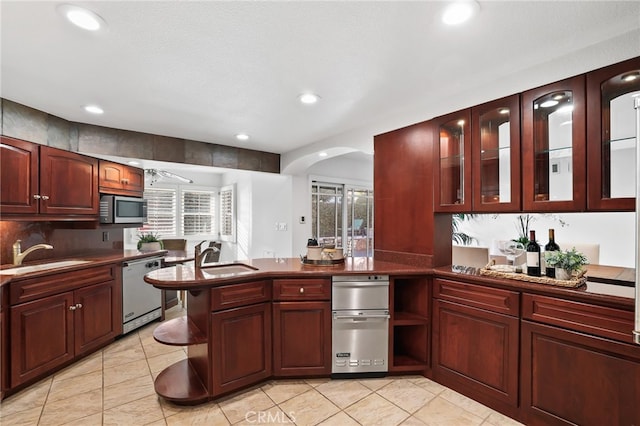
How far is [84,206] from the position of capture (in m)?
3.16

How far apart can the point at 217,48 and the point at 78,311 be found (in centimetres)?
265

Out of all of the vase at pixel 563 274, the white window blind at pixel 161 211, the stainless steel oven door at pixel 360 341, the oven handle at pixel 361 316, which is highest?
the white window blind at pixel 161 211

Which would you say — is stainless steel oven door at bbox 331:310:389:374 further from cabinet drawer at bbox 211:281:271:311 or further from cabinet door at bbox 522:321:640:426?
cabinet door at bbox 522:321:640:426

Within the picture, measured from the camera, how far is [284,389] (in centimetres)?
238

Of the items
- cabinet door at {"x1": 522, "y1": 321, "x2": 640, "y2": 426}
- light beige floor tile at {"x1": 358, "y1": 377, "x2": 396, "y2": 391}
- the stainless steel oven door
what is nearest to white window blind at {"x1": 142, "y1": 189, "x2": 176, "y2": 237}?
the stainless steel oven door

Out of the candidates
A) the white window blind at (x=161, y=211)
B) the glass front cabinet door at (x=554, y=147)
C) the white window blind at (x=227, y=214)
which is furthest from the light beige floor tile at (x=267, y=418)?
the white window blind at (x=161, y=211)

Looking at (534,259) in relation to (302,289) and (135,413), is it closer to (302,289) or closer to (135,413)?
(302,289)

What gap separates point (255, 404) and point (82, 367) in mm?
1765

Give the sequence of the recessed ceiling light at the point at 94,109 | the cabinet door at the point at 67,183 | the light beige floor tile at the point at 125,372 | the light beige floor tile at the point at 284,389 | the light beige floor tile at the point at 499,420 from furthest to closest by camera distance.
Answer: the recessed ceiling light at the point at 94,109 → the cabinet door at the point at 67,183 → the light beige floor tile at the point at 125,372 → the light beige floor tile at the point at 284,389 → the light beige floor tile at the point at 499,420

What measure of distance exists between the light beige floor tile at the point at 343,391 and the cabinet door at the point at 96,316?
2251 mm

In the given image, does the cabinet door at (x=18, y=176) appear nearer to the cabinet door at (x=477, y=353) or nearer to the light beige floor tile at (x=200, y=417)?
the light beige floor tile at (x=200, y=417)

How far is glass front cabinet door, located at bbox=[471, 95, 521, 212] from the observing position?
215 cm

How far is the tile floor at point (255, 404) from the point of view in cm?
201

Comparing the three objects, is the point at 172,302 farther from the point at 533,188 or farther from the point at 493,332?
the point at 533,188
